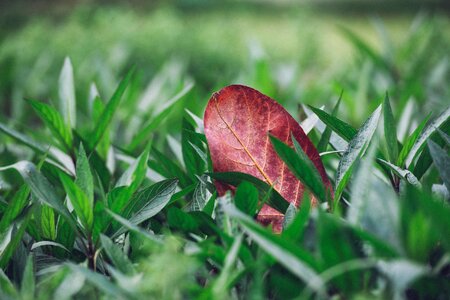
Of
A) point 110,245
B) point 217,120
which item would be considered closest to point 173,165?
point 217,120

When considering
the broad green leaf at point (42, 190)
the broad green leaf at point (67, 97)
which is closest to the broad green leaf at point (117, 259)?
the broad green leaf at point (42, 190)

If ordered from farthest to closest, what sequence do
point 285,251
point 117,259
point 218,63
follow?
point 218,63 → point 117,259 → point 285,251

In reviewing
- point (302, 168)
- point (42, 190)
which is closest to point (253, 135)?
point (302, 168)

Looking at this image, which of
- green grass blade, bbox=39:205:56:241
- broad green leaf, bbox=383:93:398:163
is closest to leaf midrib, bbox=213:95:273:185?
broad green leaf, bbox=383:93:398:163

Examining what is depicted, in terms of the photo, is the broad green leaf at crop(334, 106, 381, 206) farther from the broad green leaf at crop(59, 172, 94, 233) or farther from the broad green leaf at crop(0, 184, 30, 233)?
the broad green leaf at crop(0, 184, 30, 233)

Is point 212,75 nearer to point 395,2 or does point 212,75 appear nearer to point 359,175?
point 359,175

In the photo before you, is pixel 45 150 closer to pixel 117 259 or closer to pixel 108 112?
pixel 108 112

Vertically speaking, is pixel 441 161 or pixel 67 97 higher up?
pixel 441 161
